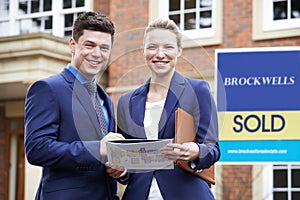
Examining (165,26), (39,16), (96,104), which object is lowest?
(96,104)

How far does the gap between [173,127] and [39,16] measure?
11.3 m

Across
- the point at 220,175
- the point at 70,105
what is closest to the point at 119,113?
the point at 70,105

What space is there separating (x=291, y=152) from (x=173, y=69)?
5.12 m

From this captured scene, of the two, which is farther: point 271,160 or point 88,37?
point 271,160

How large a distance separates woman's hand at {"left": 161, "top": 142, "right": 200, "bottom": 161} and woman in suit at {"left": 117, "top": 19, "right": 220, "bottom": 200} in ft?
0.04

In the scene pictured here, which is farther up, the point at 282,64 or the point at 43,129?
the point at 282,64

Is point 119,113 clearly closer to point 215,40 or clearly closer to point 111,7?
point 215,40

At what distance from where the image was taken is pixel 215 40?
41.7ft

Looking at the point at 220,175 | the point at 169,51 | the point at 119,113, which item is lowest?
the point at 220,175

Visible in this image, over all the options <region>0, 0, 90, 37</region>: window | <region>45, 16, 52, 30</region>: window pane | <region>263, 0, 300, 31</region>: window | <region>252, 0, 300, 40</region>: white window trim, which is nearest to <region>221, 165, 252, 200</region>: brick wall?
<region>252, 0, 300, 40</region>: white window trim

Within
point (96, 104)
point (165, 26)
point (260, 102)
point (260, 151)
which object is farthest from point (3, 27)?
point (165, 26)

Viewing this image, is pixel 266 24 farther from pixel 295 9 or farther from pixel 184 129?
pixel 184 129

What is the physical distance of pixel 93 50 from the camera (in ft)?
12.2

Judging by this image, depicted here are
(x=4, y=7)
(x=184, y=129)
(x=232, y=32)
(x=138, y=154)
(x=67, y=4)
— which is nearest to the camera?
(x=138, y=154)
